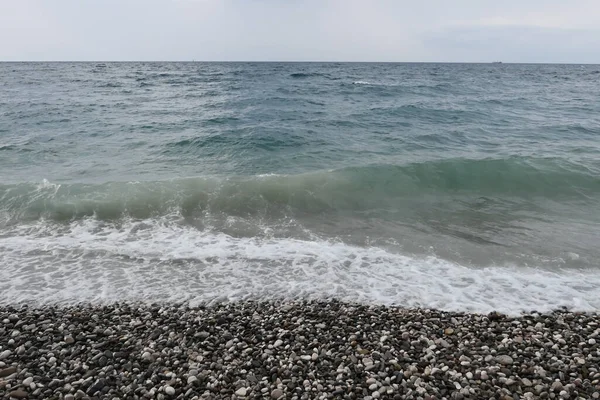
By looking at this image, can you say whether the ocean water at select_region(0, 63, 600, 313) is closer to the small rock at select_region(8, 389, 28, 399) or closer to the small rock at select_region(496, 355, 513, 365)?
the small rock at select_region(496, 355, 513, 365)

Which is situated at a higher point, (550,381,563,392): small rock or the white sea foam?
(550,381,563,392): small rock

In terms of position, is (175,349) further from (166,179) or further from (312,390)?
(166,179)

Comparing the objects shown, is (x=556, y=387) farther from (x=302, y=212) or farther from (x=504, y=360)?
(x=302, y=212)

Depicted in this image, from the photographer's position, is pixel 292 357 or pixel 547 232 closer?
pixel 292 357

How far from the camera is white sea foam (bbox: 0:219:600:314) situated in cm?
638

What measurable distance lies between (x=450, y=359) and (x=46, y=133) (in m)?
22.0

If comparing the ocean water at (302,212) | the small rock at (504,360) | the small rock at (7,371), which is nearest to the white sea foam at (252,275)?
the ocean water at (302,212)

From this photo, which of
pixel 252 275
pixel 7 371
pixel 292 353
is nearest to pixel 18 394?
pixel 7 371

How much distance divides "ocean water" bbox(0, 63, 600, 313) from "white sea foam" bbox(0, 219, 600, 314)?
0.04m

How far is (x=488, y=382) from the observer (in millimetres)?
4383

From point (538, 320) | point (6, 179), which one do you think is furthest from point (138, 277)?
point (6, 179)

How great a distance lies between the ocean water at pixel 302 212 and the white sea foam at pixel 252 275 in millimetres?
38

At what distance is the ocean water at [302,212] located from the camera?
6785 mm

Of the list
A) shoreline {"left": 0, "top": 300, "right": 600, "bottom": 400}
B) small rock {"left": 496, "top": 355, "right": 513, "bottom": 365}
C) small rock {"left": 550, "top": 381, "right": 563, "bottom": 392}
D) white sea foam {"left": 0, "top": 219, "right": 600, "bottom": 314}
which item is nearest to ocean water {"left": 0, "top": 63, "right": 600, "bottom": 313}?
white sea foam {"left": 0, "top": 219, "right": 600, "bottom": 314}
